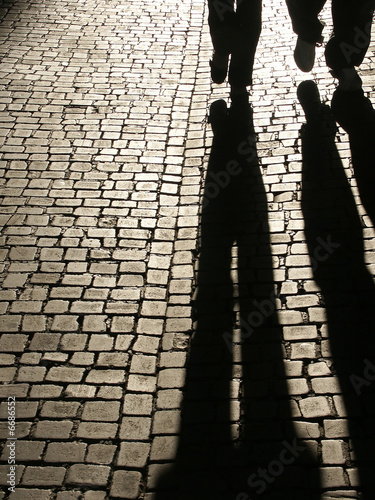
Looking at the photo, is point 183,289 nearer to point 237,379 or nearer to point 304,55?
point 237,379

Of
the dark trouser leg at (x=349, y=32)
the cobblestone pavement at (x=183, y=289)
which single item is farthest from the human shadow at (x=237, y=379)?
the dark trouser leg at (x=349, y=32)

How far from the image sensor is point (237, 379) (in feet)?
12.1

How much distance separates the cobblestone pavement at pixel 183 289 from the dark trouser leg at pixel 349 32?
1.40 ft

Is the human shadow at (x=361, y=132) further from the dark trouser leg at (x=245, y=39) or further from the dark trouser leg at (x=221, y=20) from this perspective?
the dark trouser leg at (x=221, y=20)

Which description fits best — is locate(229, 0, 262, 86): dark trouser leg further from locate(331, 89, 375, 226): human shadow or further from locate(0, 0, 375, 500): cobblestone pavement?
locate(331, 89, 375, 226): human shadow

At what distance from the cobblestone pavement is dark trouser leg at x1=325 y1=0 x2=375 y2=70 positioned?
1.40 feet

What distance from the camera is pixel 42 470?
3.28 metres

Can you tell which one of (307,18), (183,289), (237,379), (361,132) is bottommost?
(237,379)

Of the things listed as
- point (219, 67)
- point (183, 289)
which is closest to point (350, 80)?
point (219, 67)

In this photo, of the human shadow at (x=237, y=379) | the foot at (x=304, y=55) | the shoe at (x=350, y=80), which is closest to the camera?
the human shadow at (x=237, y=379)

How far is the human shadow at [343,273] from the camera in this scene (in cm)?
336

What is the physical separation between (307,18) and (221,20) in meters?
0.97

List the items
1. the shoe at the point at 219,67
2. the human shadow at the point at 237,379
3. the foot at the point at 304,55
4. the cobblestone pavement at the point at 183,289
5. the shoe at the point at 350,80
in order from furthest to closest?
the foot at the point at 304,55, the shoe at the point at 219,67, the shoe at the point at 350,80, the cobblestone pavement at the point at 183,289, the human shadow at the point at 237,379

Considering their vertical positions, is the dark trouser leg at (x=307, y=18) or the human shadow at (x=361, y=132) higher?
the dark trouser leg at (x=307, y=18)
